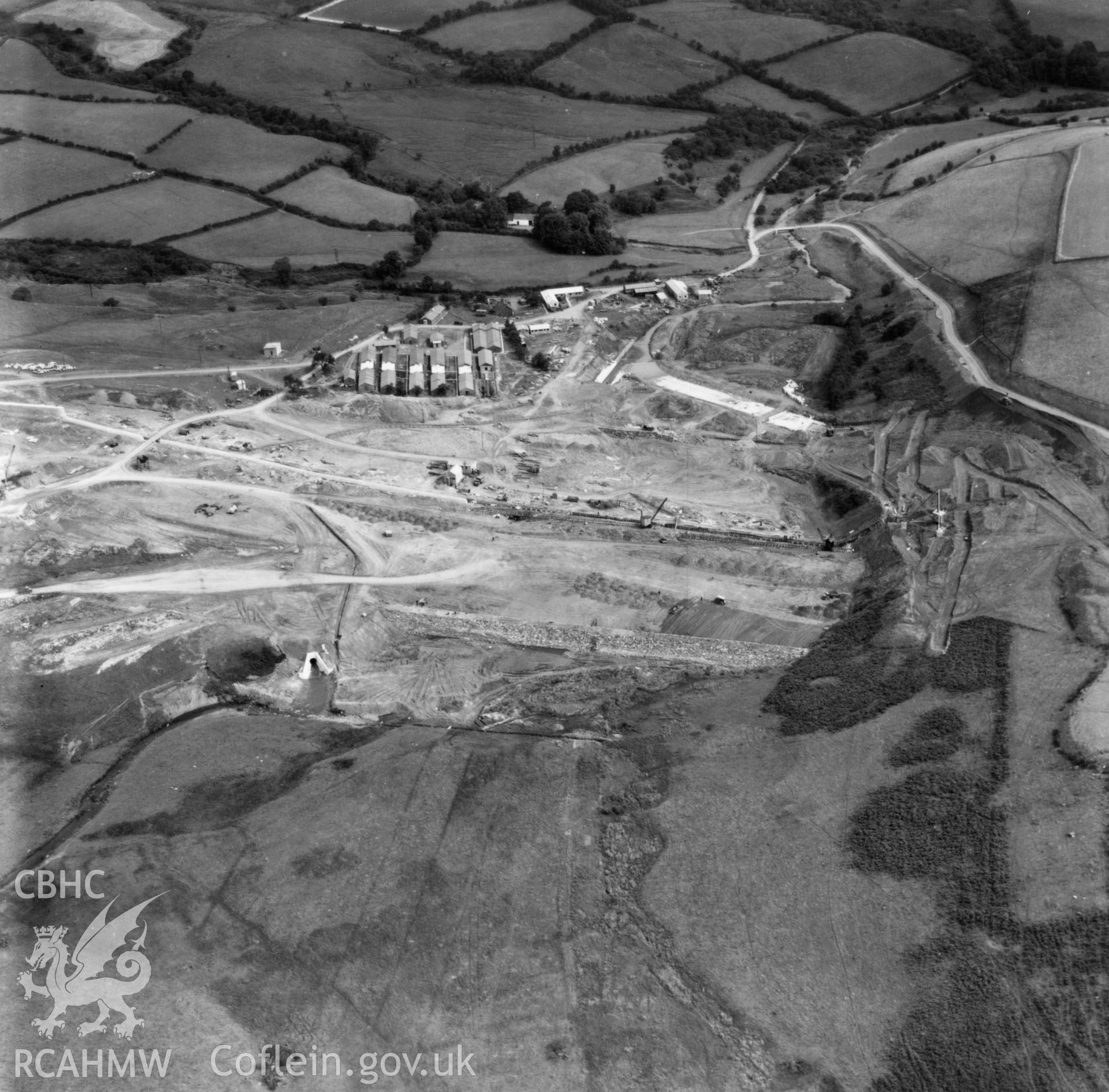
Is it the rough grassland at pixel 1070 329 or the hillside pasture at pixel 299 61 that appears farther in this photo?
the hillside pasture at pixel 299 61

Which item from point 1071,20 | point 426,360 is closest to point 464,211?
Result: point 426,360

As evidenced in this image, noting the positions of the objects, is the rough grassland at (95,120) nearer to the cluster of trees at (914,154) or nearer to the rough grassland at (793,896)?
the cluster of trees at (914,154)

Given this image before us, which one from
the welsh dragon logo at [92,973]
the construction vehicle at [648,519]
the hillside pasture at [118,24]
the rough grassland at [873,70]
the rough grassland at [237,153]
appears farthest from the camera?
the rough grassland at [873,70]

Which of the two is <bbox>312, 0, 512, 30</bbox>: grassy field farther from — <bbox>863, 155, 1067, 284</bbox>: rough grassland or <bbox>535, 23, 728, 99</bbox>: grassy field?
<bbox>863, 155, 1067, 284</bbox>: rough grassland

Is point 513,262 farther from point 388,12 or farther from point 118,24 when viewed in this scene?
point 118,24

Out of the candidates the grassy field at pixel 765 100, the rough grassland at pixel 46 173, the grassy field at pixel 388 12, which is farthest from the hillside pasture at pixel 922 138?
the rough grassland at pixel 46 173
